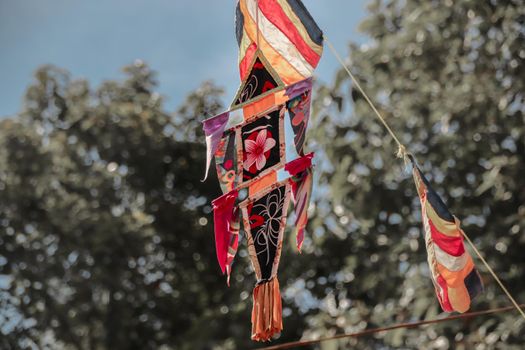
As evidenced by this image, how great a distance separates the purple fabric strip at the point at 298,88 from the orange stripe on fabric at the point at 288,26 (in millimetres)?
165

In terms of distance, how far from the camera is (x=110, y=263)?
45.9 feet

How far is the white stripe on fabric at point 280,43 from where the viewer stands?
632 centimetres

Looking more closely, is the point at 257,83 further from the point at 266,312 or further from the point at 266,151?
the point at 266,312

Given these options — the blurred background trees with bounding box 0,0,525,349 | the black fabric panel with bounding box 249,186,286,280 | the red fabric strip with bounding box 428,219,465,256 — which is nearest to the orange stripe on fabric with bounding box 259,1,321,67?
the black fabric panel with bounding box 249,186,286,280

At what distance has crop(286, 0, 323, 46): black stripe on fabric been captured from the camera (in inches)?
247

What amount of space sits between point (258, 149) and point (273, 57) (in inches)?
24.2

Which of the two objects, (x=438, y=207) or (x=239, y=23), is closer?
(x=438, y=207)

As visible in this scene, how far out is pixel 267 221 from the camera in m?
6.07

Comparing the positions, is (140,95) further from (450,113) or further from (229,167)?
(229,167)

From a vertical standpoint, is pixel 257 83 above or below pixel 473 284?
above

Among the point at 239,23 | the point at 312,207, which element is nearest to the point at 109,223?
the point at 312,207

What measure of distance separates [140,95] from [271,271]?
948 centimetres

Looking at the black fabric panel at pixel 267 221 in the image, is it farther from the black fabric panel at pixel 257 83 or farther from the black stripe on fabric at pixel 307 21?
the black stripe on fabric at pixel 307 21

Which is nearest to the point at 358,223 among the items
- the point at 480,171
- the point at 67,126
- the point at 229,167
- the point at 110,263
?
the point at 480,171
